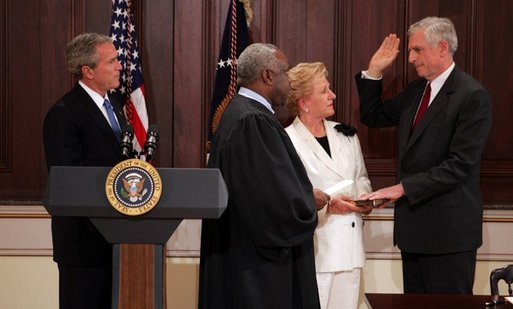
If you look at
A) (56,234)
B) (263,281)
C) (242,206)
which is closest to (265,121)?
(242,206)

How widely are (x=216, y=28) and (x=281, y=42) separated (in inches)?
15.8

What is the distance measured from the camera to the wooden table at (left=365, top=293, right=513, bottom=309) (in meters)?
2.78

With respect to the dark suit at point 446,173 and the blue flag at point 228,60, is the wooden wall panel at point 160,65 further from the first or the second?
the dark suit at point 446,173

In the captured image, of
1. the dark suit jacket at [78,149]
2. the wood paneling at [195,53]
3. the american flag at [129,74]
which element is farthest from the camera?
the wood paneling at [195,53]

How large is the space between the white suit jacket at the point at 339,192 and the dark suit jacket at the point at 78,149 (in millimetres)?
1075

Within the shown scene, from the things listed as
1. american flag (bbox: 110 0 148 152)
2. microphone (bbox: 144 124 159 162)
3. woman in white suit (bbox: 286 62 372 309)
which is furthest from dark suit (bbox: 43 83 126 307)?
woman in white suit (bbox: 286 62 372 309)

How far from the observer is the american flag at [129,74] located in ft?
15.2

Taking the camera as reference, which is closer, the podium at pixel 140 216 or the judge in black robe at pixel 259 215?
the podium at pixel 140 216

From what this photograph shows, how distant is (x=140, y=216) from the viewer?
2.91m

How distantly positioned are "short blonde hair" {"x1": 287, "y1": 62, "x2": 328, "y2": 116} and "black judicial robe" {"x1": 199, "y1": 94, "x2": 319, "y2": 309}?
104 cm

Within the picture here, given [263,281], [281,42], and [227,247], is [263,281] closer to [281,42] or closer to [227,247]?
[227,247]

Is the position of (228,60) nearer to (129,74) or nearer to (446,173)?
(129,74)

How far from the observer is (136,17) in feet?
16.2

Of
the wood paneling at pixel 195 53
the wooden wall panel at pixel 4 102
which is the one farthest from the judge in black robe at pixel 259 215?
the wooden wall panel at pixel 4 102
